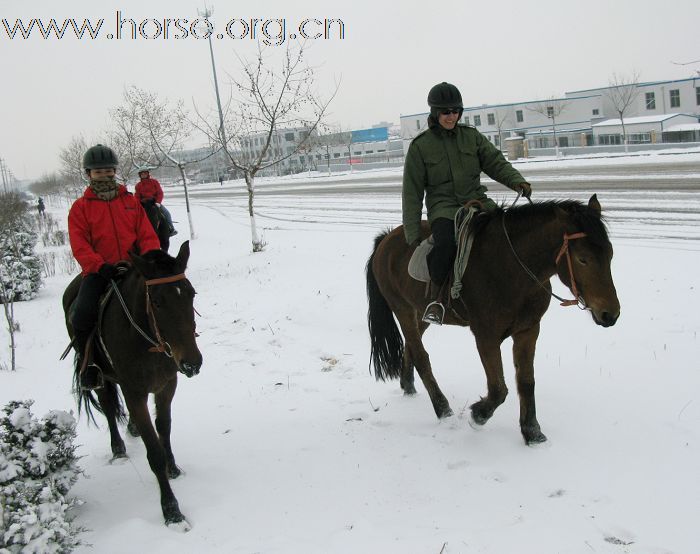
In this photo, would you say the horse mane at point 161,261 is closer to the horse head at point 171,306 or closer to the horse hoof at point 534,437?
the horse head at point 171,306

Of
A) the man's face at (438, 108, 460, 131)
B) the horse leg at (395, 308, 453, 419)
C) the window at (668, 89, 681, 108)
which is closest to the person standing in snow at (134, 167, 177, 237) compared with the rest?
the horse leg at (395, 308, 453, 419)

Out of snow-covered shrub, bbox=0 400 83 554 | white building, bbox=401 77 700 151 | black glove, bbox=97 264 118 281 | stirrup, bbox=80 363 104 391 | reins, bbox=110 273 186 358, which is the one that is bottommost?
snow-covered shrub, bbox=0 400 83 554

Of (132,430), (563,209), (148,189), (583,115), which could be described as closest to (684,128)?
(583,115)

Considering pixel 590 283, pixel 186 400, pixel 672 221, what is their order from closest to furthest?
pixel 590 283
pixel 186 400
pixel 672 221

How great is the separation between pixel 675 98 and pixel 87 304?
63341 millimetres

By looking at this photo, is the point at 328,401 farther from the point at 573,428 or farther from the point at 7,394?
the point at 7,394

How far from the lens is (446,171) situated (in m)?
4.89

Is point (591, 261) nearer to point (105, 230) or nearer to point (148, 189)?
point (105, 230)

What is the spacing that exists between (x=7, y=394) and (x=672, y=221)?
14218 mm

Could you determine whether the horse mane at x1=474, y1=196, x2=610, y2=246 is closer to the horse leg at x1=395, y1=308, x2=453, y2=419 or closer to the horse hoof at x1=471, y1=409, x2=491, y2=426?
the horse leg at x1=395, y1=308, x2=453, y2=419

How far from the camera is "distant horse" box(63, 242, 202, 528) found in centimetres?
390

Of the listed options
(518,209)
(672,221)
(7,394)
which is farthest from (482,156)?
(672,221)

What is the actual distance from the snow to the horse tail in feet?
0.97

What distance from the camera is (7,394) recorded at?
317 inches
